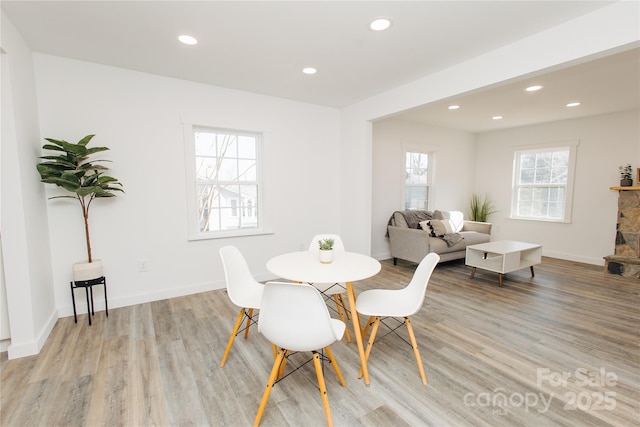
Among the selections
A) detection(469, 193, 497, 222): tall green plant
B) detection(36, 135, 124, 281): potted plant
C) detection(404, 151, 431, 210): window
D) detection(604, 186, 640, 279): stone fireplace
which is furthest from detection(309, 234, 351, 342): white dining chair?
detection(469, 193, 497, 222): tall green plant

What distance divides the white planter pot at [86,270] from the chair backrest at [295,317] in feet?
6.95

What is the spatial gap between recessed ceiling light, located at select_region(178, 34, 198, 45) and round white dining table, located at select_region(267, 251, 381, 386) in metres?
1.93

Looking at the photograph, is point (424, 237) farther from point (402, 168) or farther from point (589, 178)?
point (589, 178)

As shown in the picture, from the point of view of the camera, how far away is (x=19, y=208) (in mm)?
2139

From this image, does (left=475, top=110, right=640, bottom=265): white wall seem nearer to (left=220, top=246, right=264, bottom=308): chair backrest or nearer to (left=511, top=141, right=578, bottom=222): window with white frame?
(left=511, top=141, right=578, bottom=222): window with white frame

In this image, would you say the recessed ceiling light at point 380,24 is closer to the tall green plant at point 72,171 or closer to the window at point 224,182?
the window at point 224,182

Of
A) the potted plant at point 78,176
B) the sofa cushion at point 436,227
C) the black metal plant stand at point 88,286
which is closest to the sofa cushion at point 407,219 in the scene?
the sofa cushion at point 436,227

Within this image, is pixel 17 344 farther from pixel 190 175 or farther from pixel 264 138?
pixel 264 138

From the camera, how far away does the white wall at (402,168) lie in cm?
509

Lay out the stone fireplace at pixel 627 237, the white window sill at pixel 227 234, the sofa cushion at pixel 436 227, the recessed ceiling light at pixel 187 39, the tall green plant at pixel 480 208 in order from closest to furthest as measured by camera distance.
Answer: the recessed ceiling light at pixel 187 39 → the white window sill at pixel 227 234 → the stone fireplace at pixel 627 237 → the sofa cushion at pixel 436 227 → the tall green plant at pixel 480 208

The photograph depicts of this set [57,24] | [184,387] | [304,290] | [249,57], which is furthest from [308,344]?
[57,24]

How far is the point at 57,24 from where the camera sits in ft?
7.27

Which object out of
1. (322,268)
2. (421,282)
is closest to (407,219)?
(421,282)

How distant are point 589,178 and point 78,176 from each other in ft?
23.3
